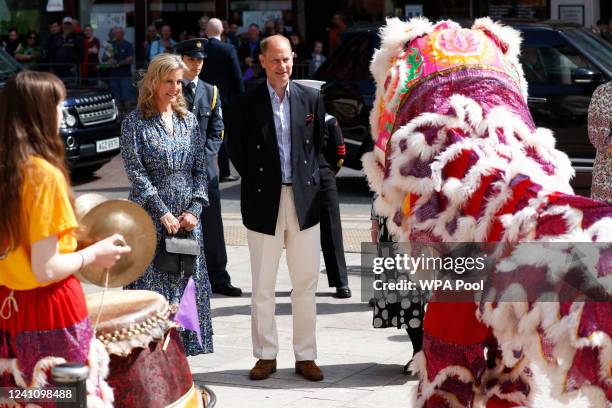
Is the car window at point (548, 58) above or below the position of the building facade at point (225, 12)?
below

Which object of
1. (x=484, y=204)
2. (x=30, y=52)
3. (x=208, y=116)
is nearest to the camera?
(x=484, y=204)

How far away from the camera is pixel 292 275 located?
6.59 meters

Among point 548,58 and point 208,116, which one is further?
point 548,58

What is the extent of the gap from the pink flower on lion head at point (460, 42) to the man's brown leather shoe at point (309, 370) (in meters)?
2.26

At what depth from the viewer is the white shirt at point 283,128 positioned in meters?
6.48

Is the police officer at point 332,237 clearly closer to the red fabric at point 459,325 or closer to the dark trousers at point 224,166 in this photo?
the red fabric at point 459,325

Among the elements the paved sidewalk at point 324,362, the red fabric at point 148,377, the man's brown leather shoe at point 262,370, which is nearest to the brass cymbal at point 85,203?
the red fabric at point 148,377

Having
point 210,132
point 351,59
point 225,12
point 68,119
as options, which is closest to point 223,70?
point 351,59

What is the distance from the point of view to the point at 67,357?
397cm

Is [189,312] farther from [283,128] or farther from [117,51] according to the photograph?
[117,51]

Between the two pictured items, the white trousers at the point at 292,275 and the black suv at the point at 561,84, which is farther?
the black suv at the point at 561,84

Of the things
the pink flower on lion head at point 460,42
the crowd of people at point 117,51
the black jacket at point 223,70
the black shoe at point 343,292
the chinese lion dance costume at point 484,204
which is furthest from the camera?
the crowd of people at point 117,51

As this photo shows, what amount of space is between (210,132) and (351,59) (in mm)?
5234

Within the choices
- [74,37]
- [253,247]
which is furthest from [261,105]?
[74,37]
